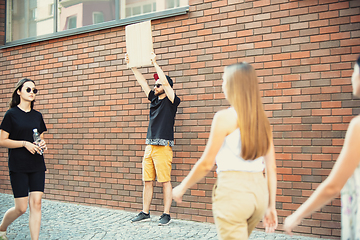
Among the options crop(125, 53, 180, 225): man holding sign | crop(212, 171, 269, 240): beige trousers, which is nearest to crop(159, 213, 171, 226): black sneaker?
crop(125, 53, 180, 225): man holding sign

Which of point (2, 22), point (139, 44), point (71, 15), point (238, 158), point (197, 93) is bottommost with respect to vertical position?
A: point (238, 158)

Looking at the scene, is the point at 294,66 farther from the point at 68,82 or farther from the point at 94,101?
the point at 68,82

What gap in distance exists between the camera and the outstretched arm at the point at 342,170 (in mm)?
1554

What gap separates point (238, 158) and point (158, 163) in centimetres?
291

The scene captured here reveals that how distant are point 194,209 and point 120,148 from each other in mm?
1689

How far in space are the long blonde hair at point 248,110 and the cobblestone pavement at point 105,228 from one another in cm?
252

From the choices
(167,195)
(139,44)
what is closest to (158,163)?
(167,195)

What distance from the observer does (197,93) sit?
5.02 m

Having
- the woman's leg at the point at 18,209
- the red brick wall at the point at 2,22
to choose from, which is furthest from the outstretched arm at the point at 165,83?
the red brick wall at the point at 2,22

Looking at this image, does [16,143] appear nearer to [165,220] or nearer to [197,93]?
[165,220]

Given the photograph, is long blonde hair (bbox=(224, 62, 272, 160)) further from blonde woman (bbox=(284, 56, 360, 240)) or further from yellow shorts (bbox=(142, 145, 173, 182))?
yellow shorts (bbox=(142, 145, 173, 182))

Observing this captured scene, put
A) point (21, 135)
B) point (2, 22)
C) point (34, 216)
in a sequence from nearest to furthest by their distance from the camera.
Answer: point (34, 216) < point (21, 135) < point (2, 22)

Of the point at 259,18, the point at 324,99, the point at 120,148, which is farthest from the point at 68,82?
the point at 324,99

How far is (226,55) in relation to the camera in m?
4.84
